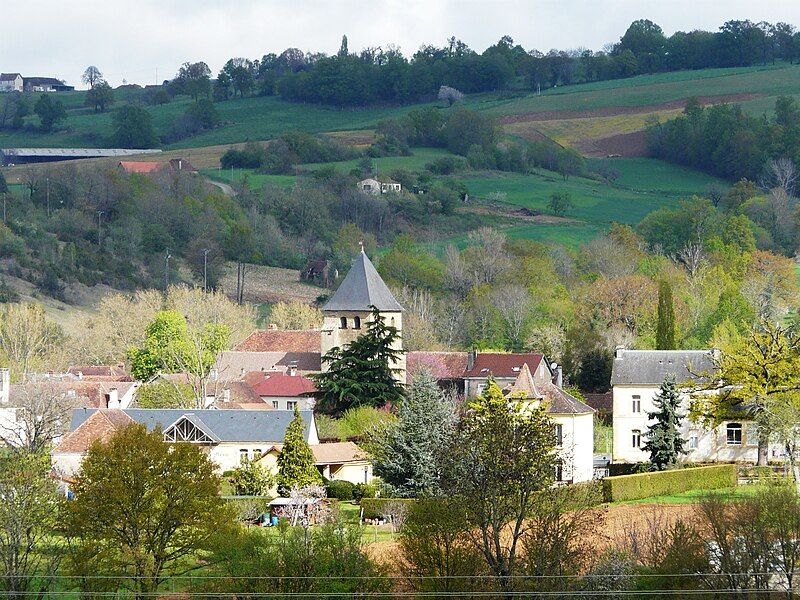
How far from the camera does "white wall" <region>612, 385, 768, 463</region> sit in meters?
71.8

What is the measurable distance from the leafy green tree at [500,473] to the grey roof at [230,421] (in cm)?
1940

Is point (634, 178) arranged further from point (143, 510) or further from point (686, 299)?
point (143, 510)

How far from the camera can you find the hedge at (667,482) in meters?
62.9

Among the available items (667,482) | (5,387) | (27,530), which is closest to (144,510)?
(27,530)

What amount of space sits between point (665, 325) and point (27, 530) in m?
44.4

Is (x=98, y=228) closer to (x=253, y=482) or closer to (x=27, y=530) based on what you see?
(x=253, y=482)

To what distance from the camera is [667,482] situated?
6438cm

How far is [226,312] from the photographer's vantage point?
108 meters

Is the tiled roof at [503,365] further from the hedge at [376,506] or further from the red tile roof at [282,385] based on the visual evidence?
the hedge at [376,506]

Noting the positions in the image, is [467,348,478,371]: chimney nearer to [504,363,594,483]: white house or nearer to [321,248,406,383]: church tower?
[321,248,406,383]: church tower

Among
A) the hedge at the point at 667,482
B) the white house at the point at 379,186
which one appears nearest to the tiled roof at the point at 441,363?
the hedge at the point at 667,482

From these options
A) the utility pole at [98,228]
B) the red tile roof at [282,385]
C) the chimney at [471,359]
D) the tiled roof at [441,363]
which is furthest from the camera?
the utility pole at [98,228]

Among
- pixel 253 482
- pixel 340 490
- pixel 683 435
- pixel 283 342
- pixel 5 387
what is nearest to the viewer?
pixel 253 482

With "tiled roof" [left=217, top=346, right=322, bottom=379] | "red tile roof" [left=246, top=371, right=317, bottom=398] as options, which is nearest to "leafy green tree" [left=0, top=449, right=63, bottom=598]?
"red tile roof" [left=246, top=371, right=317, bottom=398]
